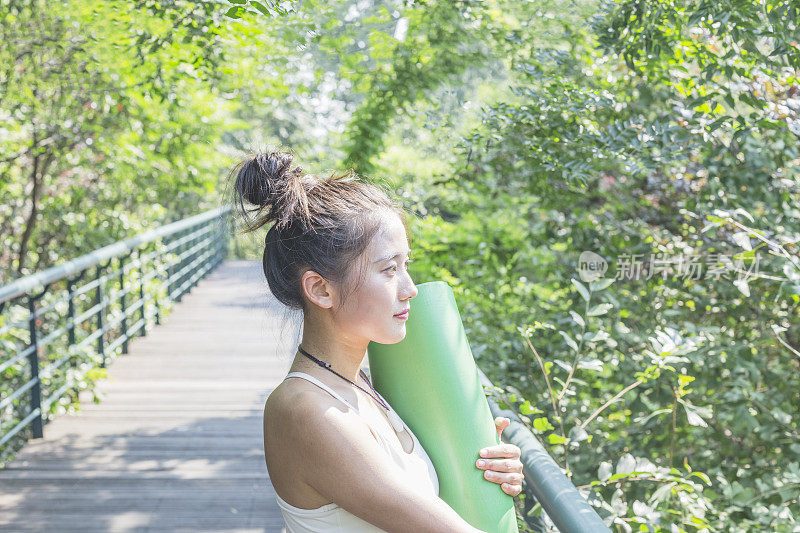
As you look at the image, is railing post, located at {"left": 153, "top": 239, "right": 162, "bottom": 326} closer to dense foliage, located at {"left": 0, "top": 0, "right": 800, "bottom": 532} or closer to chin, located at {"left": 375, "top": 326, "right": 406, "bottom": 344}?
dense foliage, located at {"left": 0, "top": 0, "right": 800, "bottom": 532}

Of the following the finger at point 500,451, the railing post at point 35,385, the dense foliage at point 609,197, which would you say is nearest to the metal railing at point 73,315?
the railing post at point 35,385

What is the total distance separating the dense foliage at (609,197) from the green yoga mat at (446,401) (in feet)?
1.37

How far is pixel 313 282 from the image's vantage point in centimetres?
129

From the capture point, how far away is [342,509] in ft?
3.85

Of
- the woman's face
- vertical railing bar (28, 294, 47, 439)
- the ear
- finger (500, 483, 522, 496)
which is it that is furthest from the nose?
vertical railing bar (28, 294, 47, 439)

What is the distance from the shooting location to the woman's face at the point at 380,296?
1.28m

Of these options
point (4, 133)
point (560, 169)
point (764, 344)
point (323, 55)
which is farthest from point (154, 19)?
point (4, 133)

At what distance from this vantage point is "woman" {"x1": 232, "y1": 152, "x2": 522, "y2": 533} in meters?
1.12

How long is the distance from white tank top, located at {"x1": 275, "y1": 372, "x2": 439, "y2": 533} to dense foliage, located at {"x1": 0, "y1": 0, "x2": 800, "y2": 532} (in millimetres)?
489

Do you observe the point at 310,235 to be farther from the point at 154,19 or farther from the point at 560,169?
the point at 154,19

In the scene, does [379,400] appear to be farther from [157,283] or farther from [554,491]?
[157,283]

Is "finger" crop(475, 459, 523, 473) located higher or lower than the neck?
lower

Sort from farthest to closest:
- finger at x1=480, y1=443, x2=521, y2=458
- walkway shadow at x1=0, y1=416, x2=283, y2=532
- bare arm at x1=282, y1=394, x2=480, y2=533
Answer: walkway shadow at x1=0, y1=416, x2=283, y2=532 → finger at x1=480, y1=443, x2=521, y2=458 → bare arm at x1=282, y1=394, x2=480, y2=533

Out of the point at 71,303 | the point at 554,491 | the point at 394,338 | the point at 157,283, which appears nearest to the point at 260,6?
the point at 394,338
